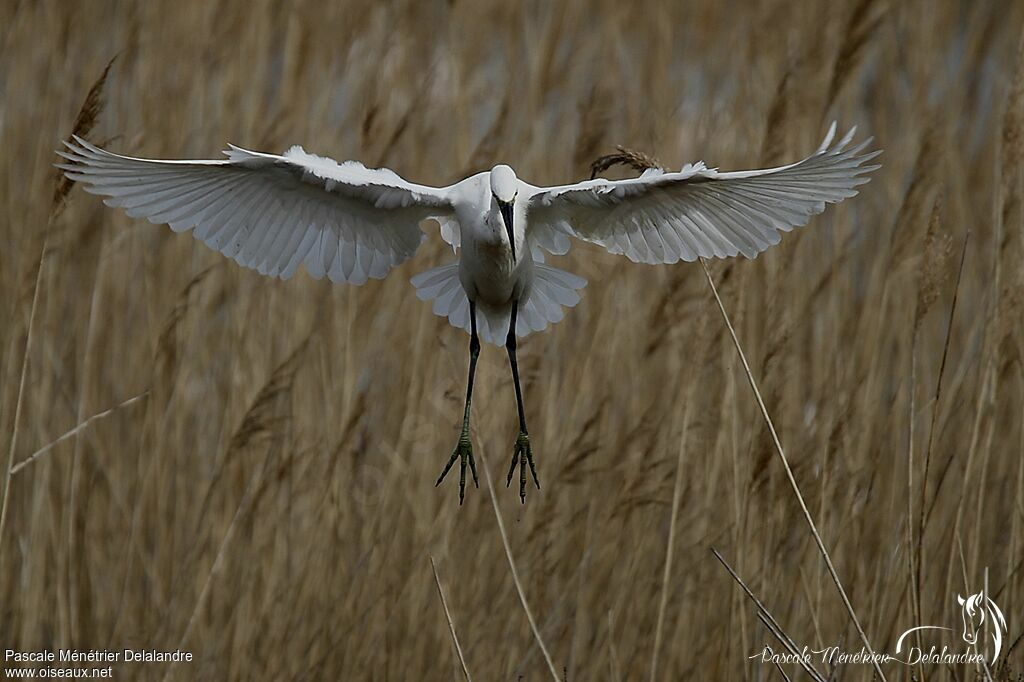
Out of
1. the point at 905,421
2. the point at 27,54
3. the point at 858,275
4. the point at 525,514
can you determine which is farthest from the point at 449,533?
the point at 27,54

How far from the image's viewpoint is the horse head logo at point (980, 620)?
1.95 metres

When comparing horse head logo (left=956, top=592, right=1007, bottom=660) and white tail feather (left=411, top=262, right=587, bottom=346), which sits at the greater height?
white tail feather (left=411, top=262, right=587, bottom=346)

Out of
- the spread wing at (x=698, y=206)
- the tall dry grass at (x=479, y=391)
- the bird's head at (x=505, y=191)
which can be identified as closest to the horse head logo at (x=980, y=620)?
the tall dry grass at (x=479, y=391)

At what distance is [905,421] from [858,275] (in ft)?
1.57

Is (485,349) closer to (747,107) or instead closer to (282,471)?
(282,471)

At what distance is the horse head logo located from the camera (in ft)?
6.39

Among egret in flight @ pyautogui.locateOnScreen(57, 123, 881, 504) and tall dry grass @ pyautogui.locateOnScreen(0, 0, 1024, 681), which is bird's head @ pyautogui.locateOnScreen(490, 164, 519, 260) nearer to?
egret in flight @ pyautogui.locateOnScreen(57, 123, 881, 504)

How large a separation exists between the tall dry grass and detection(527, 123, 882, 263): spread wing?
27 cm

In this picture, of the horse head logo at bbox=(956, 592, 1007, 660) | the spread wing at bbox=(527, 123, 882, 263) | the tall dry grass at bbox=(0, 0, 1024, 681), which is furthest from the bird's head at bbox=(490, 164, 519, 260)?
the horse head logo at bbox=(956, 592, 1007, 660)

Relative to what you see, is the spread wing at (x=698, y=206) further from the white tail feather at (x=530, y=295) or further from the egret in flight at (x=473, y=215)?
the white tail feather at (x=530, y=295)

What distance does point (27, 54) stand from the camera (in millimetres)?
2830

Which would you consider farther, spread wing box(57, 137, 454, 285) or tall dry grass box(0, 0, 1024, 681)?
tall dry grass box(0, 0, 1024, 681)

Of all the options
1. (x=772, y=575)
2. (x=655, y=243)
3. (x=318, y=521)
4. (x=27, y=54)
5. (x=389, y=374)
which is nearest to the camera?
(x=655, y=243)

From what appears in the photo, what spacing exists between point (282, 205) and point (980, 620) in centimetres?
136
